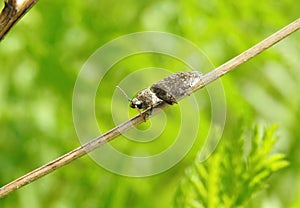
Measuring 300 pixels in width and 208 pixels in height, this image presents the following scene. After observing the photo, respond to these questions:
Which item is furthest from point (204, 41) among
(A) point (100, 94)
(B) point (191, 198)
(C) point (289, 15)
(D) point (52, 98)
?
(B) point (191, 198)

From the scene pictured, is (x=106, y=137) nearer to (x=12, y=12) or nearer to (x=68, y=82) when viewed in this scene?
(x=12, y=12)

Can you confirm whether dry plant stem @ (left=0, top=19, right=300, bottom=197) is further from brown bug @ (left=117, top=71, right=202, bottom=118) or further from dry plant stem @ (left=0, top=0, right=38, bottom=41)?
dry plant stem @ (left=0, top=0, right=38, bottom=41)

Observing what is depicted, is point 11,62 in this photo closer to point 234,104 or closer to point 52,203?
point 52,203

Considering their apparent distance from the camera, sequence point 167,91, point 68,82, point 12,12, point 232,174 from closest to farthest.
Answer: point 12,12 → point 167,91 → point 232,174 → point 68,82

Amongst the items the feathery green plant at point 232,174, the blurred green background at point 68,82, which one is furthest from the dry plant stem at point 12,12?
the blurred green background at point 68,82

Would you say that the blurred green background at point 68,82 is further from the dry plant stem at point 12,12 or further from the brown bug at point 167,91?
the dry plant stem at point 12,12

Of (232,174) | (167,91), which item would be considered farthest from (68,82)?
(167,91)

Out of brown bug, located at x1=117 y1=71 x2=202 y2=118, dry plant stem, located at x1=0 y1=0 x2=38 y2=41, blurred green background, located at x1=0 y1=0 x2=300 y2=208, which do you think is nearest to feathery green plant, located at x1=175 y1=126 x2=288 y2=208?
brown bug, located at x1=117 y1=71 x2=202 y2=118
